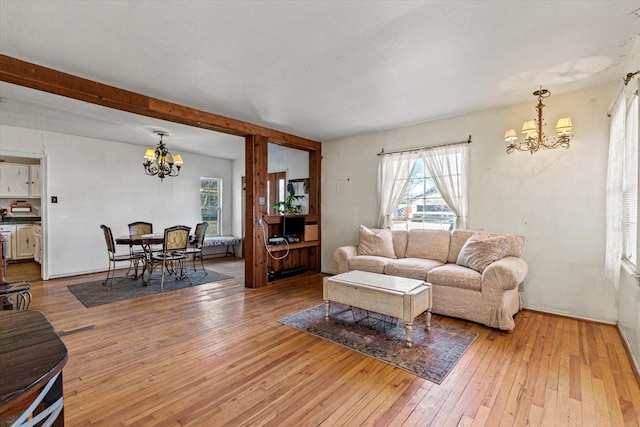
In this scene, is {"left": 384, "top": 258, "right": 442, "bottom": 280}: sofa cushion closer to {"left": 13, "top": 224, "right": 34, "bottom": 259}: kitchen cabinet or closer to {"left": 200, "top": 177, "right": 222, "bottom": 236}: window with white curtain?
{"left": 200, "top": 177, "right": 222, "bottom": 236}: window with white curtain

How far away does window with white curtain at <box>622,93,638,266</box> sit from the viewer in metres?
2.26

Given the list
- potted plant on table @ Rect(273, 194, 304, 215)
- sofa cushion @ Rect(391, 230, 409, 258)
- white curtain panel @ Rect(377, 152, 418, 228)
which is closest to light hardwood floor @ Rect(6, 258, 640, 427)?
sofa cushion @ Rect(391, 230, 409, 258)

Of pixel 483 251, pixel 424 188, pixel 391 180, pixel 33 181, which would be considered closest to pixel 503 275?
pixel 483 251

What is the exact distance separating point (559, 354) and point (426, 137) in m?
3.05

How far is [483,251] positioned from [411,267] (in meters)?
0.81

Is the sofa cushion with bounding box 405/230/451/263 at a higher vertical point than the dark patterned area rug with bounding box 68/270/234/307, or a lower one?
higher

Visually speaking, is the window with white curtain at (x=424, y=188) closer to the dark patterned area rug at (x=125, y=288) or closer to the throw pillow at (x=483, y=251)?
the throw pillow at (x=483, y=251)

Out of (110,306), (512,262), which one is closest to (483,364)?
(512,262)

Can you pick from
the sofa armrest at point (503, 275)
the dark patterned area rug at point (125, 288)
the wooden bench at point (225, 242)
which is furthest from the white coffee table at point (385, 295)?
the wooden bench at point (225, 242)

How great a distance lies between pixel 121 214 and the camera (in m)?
5.84

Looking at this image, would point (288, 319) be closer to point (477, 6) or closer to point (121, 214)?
point (477, 6)

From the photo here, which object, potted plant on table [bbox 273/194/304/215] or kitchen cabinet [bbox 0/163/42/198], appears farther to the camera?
kitchen cabinet [bbox 0/163/42/198]

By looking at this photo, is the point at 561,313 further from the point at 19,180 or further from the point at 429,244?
the point at 19,180

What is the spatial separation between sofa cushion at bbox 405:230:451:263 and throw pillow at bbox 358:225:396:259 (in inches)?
10.7
